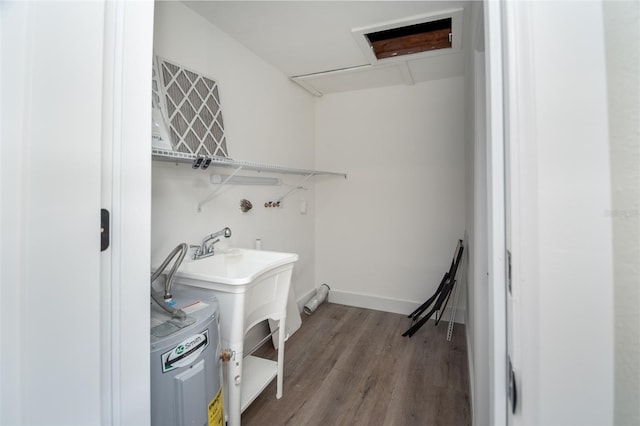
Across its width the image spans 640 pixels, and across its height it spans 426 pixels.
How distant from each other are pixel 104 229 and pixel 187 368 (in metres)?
0.66

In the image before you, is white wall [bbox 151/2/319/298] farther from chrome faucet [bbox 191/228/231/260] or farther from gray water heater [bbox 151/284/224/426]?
gray water heater [bbox 151/284/224/426]

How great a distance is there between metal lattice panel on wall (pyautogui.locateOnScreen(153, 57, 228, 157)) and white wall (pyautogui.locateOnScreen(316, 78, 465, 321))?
5.21 feet

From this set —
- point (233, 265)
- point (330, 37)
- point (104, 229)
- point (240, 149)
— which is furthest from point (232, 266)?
point (330, 37)

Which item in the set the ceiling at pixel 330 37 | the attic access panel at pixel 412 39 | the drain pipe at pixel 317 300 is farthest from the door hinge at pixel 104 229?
the drain pipe at pixel 317 300

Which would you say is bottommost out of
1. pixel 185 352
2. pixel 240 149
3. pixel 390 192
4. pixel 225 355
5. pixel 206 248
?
pixel 225 355

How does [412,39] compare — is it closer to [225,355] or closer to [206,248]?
[206,248]

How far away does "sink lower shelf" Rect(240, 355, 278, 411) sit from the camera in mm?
1627

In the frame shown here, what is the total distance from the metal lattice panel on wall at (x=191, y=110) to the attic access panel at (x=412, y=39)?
1.20 metres

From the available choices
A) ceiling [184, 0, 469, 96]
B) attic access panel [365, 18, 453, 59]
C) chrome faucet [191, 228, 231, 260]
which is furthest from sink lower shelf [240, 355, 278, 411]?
attic access panel [365, 18, 453, 59]

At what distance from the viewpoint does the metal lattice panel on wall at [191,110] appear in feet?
5.29

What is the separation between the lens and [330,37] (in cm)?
208

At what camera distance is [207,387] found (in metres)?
1.11

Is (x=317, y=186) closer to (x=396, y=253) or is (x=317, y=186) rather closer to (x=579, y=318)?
(x=396, y=253)

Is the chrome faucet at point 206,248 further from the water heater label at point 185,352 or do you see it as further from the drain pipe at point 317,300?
the drain pipe at point 317,300
